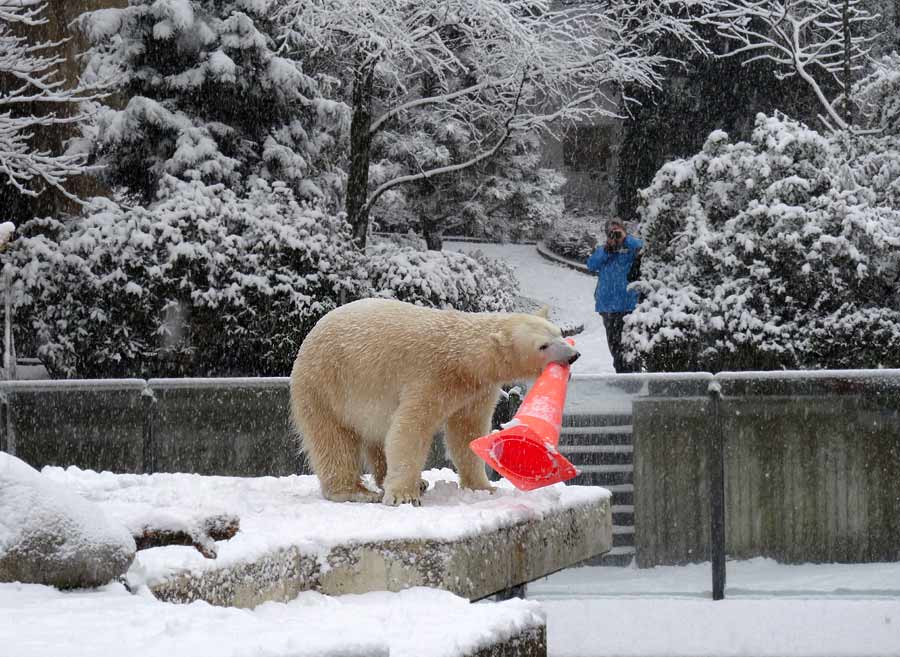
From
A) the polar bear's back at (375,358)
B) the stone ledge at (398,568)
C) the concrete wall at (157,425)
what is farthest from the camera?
the concrete wall at (157,425)

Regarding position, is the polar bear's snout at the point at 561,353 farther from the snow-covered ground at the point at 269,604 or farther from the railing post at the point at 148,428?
the railing post at the point at 148,428

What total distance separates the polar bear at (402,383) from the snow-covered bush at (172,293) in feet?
17.9

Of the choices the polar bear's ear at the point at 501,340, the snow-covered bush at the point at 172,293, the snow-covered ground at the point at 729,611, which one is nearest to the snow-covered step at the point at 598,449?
the snow-covered ground at the point at 729,611

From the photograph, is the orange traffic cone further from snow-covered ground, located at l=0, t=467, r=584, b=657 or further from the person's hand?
the person's hand

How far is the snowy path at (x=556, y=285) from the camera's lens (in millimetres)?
16303

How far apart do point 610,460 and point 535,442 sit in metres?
3.31

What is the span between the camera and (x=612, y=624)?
6.64 m

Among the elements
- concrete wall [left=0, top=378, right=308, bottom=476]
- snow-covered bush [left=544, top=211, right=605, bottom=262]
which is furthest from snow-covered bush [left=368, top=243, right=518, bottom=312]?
snow-covered bush [left=544, top=211, right=605, bottom=262]

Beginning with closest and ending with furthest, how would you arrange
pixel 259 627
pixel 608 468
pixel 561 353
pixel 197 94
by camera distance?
pixel 259 627 → pixel 561 353 → pixel 608 468 → pixel 197 94

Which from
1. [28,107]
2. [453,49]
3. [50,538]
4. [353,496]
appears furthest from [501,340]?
[453,49]

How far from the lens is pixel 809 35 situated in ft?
56.4

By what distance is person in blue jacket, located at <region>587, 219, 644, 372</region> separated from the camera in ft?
31.3

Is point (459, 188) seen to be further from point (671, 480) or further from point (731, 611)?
point (731, 611)

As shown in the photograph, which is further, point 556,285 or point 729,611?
point 556,285
